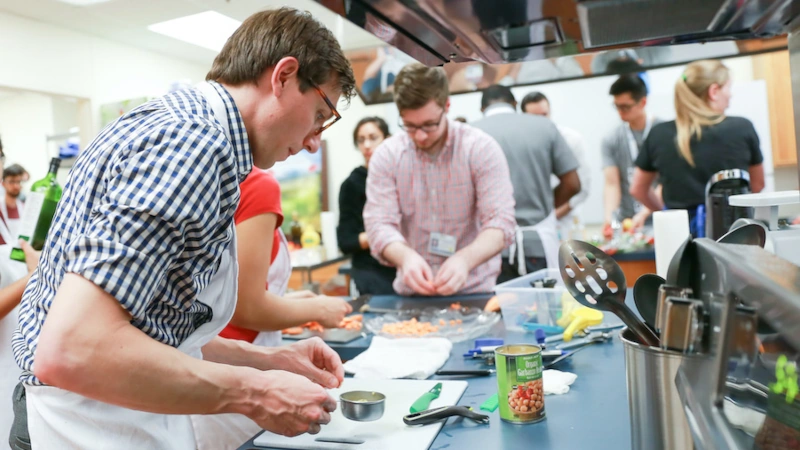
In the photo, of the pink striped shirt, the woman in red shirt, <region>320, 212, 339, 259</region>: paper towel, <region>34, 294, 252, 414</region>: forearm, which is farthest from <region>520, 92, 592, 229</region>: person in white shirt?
<region>34, 294, 252, 414</region>: forearm

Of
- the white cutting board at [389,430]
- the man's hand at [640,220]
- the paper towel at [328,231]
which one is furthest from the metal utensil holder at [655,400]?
the paper towel at [328,231]

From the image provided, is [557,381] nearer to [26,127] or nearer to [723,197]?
[723,197]

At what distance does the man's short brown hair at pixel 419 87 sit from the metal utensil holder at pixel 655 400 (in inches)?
65.9

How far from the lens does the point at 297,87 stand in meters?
1.14

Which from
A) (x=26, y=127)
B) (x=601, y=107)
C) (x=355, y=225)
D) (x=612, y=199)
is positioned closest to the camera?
(x=355, y=225)

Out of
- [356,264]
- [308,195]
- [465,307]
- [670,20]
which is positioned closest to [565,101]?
[308,195]

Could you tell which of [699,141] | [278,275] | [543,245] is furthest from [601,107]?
[278,275]

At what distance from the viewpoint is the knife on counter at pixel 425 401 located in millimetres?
1153

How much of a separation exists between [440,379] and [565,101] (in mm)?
5786

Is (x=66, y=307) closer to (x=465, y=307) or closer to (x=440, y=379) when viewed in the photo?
(x=440, y=379)

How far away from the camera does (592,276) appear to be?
98cm

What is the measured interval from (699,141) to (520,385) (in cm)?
247

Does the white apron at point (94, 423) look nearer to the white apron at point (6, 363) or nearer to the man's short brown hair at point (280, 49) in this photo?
the man's short brown hair at point (280, 49)

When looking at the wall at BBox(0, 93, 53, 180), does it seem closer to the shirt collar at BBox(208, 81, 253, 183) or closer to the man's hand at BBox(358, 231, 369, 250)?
the man's hand at BBox(358, 231, 369, 250)
